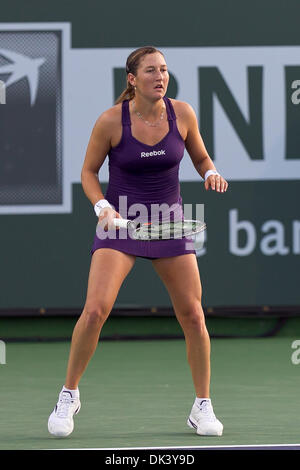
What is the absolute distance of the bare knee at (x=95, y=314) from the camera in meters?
5.37

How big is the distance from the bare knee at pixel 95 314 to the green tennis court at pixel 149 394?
1.69 ft

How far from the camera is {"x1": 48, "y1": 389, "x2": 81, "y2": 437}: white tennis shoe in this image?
5.38 meters

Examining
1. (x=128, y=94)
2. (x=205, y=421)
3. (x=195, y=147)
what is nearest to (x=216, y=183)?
(x=195, y=147)

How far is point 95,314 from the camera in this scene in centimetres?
537

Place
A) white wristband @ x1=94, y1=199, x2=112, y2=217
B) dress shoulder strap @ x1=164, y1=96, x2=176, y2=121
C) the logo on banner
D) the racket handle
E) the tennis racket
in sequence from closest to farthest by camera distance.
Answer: the racket handle
white wristband @ x1=94, y1=199, x2=112, y2=217
the tennis racket
dress shoulder strap @ x1=164, y1=96, x2=176, y2=121
the logo on banner

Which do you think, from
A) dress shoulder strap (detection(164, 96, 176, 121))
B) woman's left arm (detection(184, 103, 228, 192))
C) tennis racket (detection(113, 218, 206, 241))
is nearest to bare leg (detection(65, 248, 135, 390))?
tennis racket (detection(113, 218, 206, 241))

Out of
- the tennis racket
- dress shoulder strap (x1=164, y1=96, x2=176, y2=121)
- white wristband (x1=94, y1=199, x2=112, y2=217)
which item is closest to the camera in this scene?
white wristband (x1=94, y1=199, x2=112, y2=217)

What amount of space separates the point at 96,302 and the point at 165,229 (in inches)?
18.5

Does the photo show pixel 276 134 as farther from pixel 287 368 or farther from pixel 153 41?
pixel 287 368

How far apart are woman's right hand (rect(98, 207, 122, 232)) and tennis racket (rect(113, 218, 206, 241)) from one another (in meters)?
0.16

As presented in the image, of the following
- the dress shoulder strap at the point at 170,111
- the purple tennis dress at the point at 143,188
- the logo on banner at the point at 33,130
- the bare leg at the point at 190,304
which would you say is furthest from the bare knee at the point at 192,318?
the logo on banner at the point at 33,130

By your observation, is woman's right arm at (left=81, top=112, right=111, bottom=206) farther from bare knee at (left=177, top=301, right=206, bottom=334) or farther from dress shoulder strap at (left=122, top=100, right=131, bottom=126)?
bare knee at (left=177, top=301, right=206, bottom=334)

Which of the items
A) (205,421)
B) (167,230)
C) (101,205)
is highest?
(101,205)

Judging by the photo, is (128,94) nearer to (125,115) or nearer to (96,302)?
(125,115)
